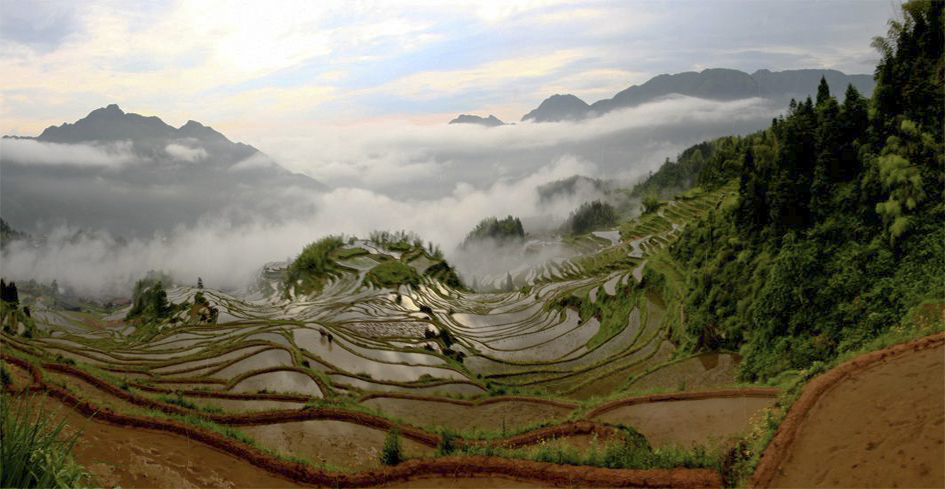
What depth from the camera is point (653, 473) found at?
7117 millimetres

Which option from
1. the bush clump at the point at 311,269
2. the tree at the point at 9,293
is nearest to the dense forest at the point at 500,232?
the bush clump at the point at 311,269

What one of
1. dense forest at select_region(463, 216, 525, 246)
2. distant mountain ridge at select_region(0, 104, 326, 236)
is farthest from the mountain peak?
dense forest at select_region(463, 216, 525, 246)

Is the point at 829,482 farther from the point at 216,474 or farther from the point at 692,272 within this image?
the point at 692,272

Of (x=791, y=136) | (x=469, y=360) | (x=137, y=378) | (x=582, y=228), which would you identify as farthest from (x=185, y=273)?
(x=582, y=228)

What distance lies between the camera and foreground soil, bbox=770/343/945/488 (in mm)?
6074

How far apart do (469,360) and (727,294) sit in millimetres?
11596

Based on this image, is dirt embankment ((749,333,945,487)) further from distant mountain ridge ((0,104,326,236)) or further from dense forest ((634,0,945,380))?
distant mountain ridge ((0,104,326,236))

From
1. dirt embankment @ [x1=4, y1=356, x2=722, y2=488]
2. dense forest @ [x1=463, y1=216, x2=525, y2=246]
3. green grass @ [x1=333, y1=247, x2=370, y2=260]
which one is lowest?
dense forest @ [x1=463, y1=216, x2=525, y2=246]

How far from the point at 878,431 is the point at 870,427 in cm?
14

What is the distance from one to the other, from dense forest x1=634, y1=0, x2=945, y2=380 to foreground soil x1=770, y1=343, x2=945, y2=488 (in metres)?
3.53

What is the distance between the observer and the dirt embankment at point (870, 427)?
613 centimetres

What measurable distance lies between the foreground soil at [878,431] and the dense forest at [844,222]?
3.53 m

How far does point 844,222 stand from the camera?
13281 millimetres

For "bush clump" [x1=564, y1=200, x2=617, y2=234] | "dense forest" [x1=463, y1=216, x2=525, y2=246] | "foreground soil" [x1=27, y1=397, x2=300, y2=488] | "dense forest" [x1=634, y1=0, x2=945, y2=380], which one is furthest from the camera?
"dense forest" [x1=463, y1=216, x2=525, y2=246]
